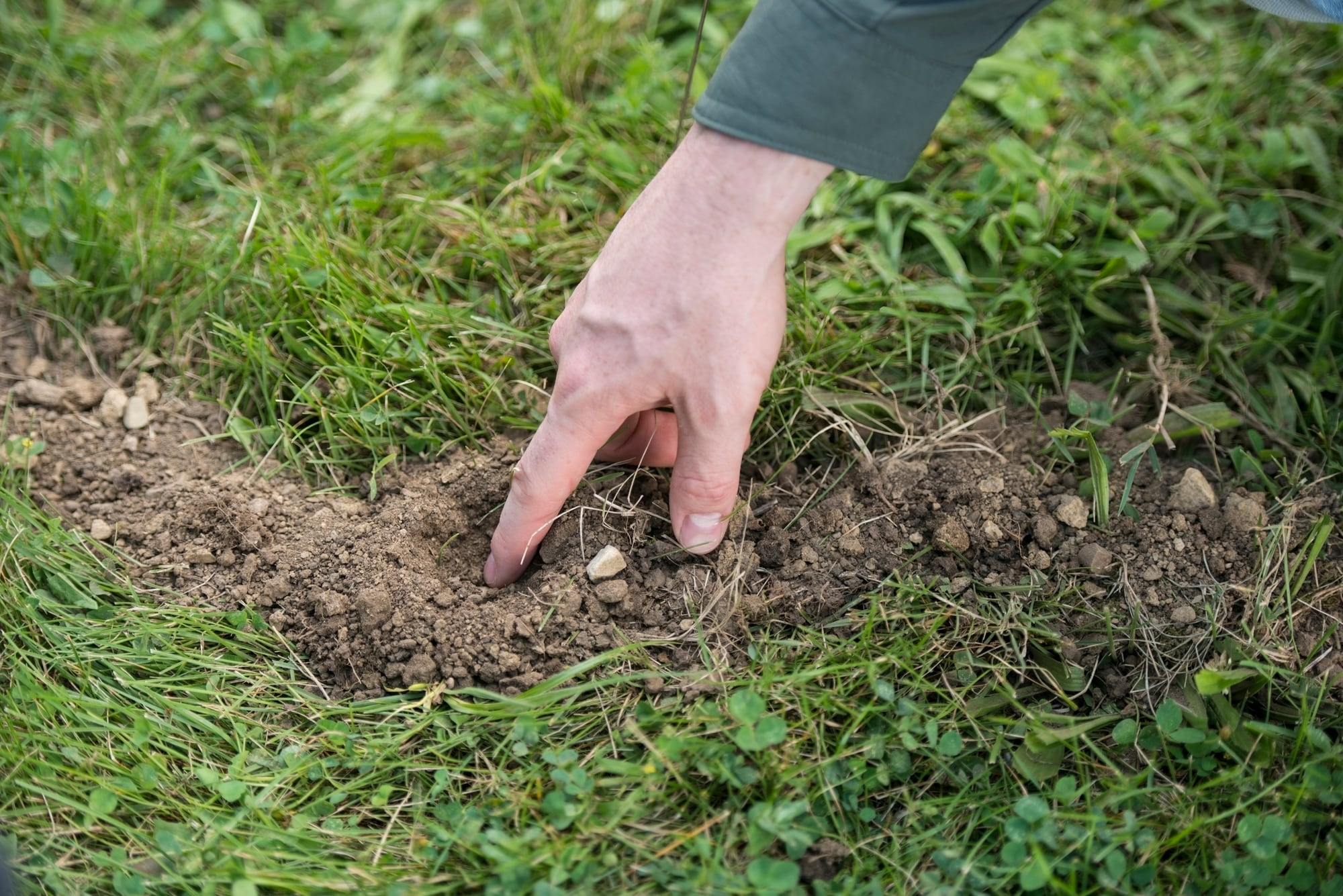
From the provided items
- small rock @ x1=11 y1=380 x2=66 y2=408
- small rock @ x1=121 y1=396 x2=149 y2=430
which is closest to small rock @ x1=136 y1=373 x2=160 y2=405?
small rock @ x1=121 y1=396 x2=149 y2=430

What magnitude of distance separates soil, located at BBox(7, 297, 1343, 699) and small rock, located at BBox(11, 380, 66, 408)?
0.13 metres

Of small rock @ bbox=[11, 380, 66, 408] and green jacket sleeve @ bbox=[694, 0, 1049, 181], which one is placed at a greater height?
green jacket sleeve @ bbox=[694, 0, 1049, 181]

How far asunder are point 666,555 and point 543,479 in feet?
1.06

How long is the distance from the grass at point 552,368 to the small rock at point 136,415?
126 millimetres

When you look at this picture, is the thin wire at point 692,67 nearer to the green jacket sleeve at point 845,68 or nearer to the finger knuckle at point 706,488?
the green jacket sleeve at point 845,68

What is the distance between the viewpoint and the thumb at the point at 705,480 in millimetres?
1736

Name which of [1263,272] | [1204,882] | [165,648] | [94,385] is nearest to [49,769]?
[165,648]

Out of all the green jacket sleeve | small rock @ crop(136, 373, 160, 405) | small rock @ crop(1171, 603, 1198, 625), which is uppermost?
the green jacket sleeve

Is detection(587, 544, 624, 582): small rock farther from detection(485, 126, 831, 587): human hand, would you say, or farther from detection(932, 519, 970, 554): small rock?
detection(932, 519, 970, 554): small rock

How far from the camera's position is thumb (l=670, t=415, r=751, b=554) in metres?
1.74

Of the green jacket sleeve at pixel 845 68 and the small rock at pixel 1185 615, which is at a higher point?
the green jacket sleeve at pixel 845 68

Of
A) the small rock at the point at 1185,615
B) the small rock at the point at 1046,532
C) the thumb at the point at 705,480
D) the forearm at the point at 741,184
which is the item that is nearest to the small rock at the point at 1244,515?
the small rock at the point at 1185,615

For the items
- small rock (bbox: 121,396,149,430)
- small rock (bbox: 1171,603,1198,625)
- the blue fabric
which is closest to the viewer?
the blue fabric

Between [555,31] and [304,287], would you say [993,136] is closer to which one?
[555,31]
